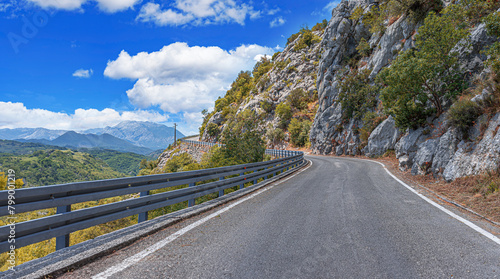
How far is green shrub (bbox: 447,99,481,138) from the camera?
8.80 meters

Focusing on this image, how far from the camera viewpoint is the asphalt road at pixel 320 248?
2.80 m

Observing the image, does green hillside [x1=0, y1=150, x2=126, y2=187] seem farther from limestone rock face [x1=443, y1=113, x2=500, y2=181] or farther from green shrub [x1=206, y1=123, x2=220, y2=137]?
limestone rock face [x1=443, y1=113, x2=500, y2=181]

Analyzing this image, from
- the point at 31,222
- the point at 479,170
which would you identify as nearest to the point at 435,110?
the point at 479,170

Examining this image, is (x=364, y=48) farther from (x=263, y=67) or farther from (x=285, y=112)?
(x=263, y=67)

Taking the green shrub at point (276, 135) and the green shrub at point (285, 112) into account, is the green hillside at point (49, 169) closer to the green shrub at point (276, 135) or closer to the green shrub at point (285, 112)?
the green shrub at point (276, 135)

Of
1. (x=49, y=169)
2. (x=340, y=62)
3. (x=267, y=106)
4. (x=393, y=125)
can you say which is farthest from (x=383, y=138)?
(x=49, y=169)

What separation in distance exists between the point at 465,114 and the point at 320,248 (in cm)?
937

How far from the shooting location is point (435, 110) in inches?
539

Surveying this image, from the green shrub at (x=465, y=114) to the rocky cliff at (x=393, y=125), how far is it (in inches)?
8.9

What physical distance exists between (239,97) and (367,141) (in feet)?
218

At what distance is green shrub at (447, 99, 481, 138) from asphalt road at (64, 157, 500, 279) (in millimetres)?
5351

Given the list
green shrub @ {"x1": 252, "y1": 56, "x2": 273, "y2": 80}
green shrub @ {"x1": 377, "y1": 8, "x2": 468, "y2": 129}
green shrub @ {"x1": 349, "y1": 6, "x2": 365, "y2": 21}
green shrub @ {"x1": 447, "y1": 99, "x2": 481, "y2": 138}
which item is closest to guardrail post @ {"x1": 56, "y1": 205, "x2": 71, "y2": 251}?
green shrub @ {"x1": 447, "y1": 99, "x2": 481, "y2": 138}

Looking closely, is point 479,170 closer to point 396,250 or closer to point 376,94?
point 396,250

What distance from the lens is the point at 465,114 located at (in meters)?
8.90
